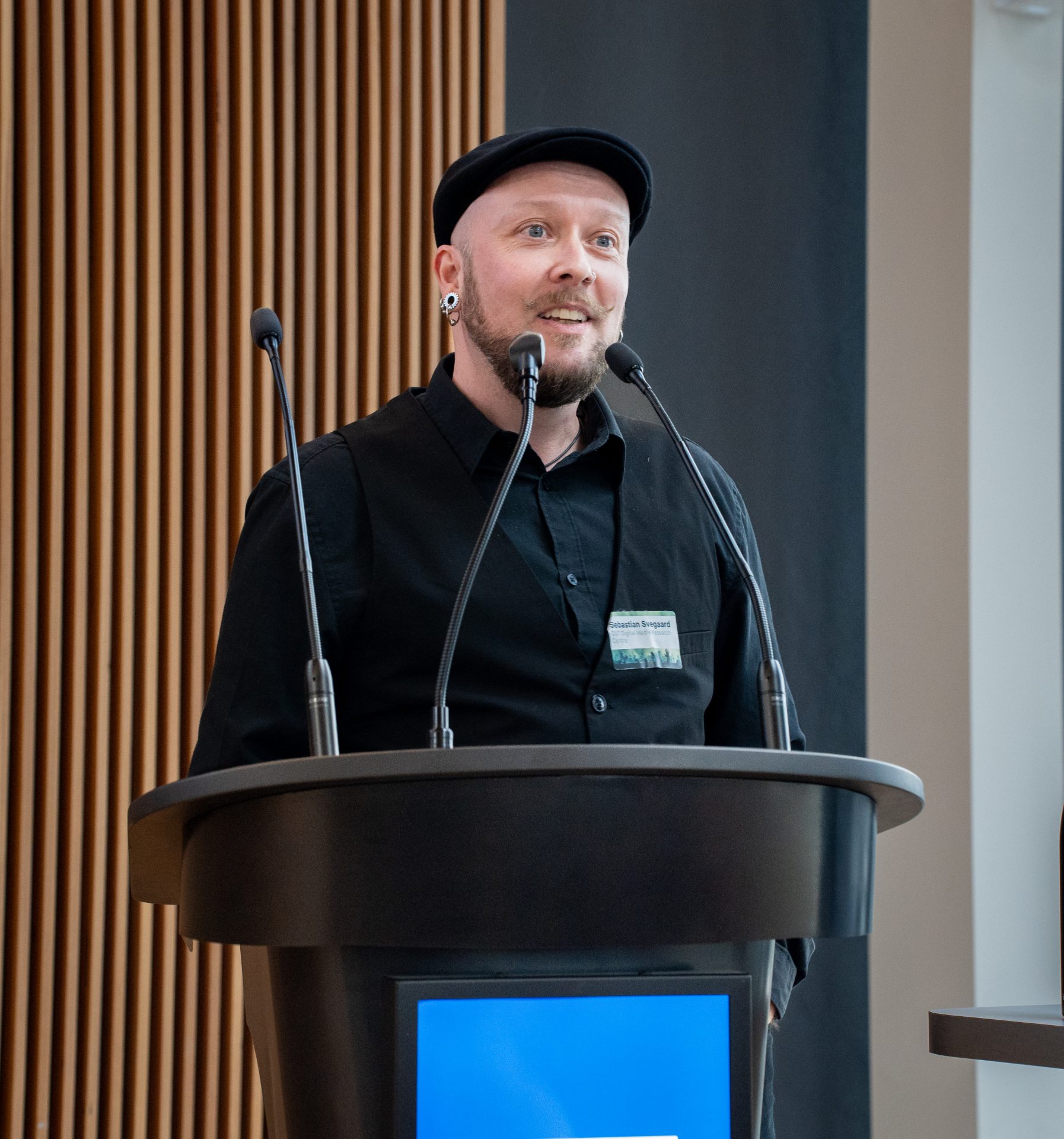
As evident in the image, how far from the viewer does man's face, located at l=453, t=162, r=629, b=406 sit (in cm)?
184

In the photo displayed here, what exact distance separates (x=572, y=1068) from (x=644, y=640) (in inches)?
29.6

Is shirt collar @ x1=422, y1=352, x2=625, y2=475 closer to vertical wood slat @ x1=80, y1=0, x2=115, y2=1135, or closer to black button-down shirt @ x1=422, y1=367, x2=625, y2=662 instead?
black button-down shirt @ x1=422, y1=367, x2=625, y2=662

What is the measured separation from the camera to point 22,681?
2715 millimetres

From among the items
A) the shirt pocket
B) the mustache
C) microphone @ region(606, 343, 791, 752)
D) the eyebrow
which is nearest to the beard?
the mustache

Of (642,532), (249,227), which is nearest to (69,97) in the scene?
(249,227)

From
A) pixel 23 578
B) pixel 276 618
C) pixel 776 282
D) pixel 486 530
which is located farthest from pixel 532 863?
pixel 776 282

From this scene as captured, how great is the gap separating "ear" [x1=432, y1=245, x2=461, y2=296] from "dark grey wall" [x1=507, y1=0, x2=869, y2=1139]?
1.34 m

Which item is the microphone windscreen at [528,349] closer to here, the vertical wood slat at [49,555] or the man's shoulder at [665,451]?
the man's shoulder at [665,451]

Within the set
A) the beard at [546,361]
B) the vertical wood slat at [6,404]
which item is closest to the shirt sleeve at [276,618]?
the beard at [546,361]

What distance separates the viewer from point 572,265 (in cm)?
182

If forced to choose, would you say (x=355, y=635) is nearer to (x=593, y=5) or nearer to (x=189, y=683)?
(x=189, y=683)


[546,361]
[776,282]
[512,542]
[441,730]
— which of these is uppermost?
[776,282]

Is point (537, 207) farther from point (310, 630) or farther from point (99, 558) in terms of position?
point (99, 558)

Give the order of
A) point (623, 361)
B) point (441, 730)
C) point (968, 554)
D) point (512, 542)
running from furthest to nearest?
point (968, 554), point (512, 542), point (623, 361), point (441, 730)
